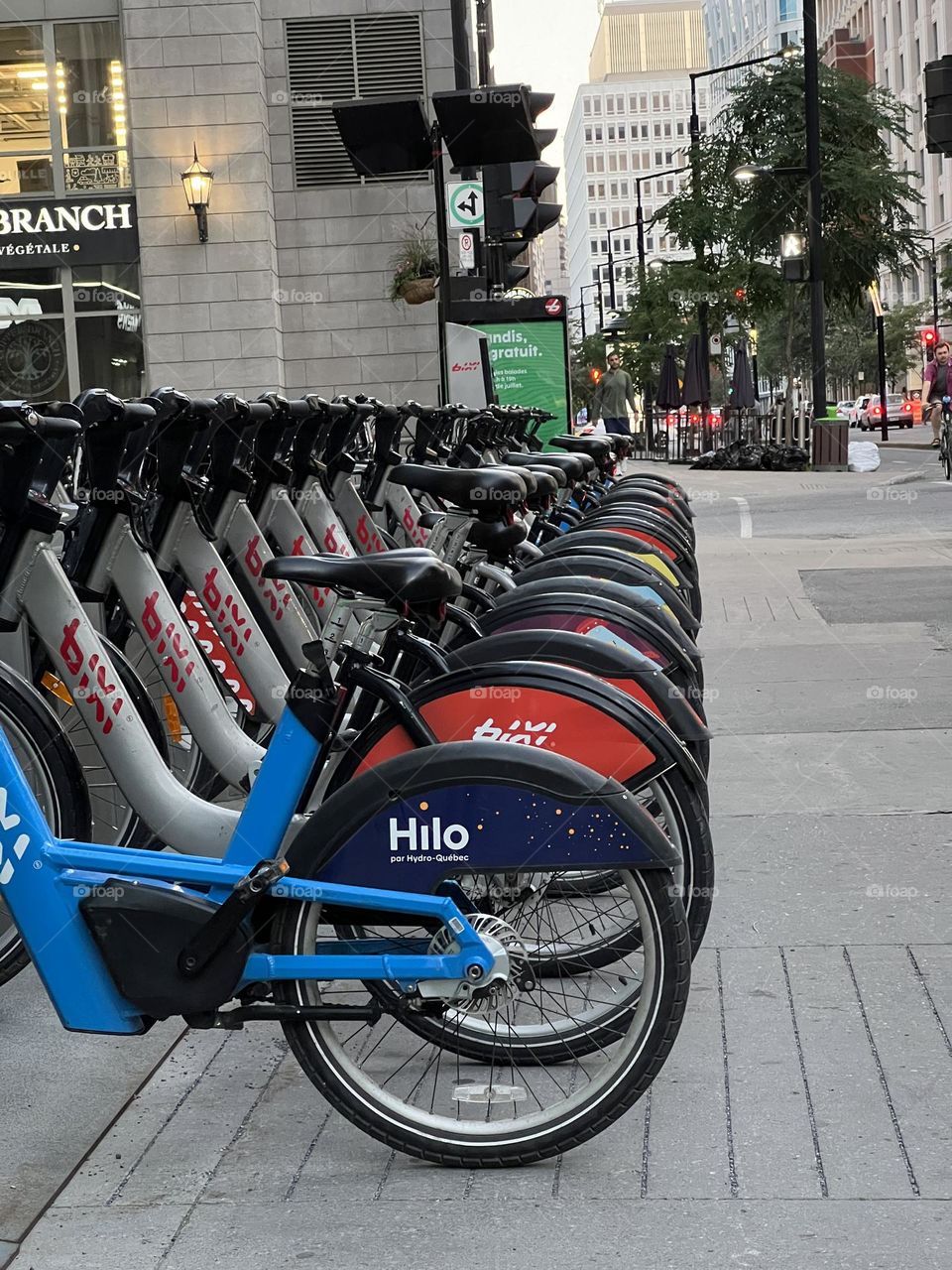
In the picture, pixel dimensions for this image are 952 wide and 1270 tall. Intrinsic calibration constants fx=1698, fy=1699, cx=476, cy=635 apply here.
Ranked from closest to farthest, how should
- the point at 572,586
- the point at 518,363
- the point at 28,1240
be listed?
1. the point at 28,1240
2. the point at 572,586
3. the point at 518,363

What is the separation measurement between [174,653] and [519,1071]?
1576 millimetres

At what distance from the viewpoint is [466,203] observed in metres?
14.3

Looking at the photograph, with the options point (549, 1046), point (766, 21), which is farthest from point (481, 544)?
point (766, 21)

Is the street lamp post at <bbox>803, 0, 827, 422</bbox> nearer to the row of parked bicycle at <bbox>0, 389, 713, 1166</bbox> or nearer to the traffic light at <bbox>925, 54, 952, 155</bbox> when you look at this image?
the traffic light at <bbox>925, 54, 952, 155</bbox>

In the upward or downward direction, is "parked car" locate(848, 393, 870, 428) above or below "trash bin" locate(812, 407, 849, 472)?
above

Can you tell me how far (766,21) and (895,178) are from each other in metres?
112

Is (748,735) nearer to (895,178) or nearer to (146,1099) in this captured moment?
(146,1099)

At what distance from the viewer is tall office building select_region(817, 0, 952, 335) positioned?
83625 mm

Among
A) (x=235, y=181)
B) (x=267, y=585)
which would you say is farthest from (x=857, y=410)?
(x=267, y=585)

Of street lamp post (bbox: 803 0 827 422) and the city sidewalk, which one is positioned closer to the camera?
the city sidewalk

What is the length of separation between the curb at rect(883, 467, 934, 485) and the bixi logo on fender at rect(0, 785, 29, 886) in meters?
21.8

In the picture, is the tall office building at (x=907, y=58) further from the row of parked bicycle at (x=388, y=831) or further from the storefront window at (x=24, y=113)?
the row of parked bicycle at (x=388, y=831)

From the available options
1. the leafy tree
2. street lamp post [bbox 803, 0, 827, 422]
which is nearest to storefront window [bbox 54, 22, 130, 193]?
street lamp post [bbox 803, 0, 827, 422]

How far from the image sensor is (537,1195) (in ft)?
10.1
